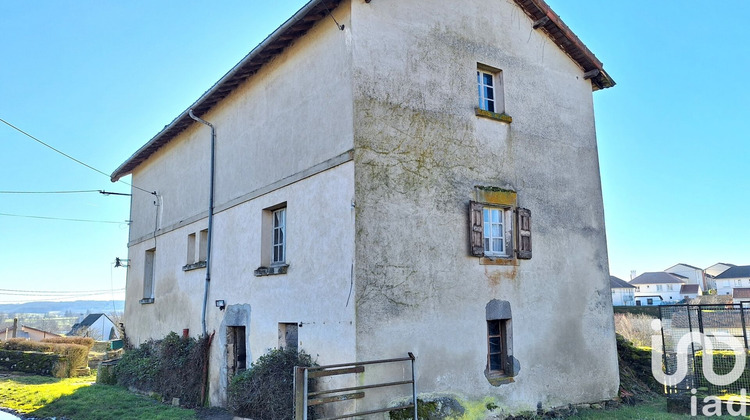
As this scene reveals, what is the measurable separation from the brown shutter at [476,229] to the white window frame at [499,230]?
0.78ft

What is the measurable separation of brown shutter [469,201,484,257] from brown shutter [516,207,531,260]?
36.3 inches

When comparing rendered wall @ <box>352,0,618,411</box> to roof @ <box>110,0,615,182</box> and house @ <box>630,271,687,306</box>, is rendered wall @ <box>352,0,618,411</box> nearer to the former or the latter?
roof @ <box>110,0,615,182</box>

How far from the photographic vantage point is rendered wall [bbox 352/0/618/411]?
27.2 feet

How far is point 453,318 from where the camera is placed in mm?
8727

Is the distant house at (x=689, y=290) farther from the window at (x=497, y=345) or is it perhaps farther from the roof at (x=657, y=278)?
Answer: the window at (x=497, y=345)

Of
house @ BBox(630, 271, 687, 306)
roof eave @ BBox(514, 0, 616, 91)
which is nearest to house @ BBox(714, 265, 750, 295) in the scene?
house @ BBox(630, 271, 687, 306)

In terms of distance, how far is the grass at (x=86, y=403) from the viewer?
1084cm

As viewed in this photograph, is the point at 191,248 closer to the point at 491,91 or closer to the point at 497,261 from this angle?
the point at 497,261

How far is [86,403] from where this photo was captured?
12.0 meters

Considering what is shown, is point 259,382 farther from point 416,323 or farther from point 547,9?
point 547,9

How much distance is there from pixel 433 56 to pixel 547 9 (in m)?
3.30

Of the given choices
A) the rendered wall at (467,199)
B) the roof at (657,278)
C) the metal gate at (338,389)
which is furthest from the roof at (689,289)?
the metal gate at (338,389)

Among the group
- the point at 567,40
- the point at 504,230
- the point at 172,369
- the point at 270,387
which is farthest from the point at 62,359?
the point at 567,40

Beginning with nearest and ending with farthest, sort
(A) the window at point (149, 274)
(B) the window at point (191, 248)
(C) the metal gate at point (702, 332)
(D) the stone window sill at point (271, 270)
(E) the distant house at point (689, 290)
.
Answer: (D) the stone window sill at point (271, 270) → (C) the metal gate at point (702, 332) → (B) the window at point (191, 248) → (A) the window at point (149, 274) → (E) the distant house at point (689, 290)
